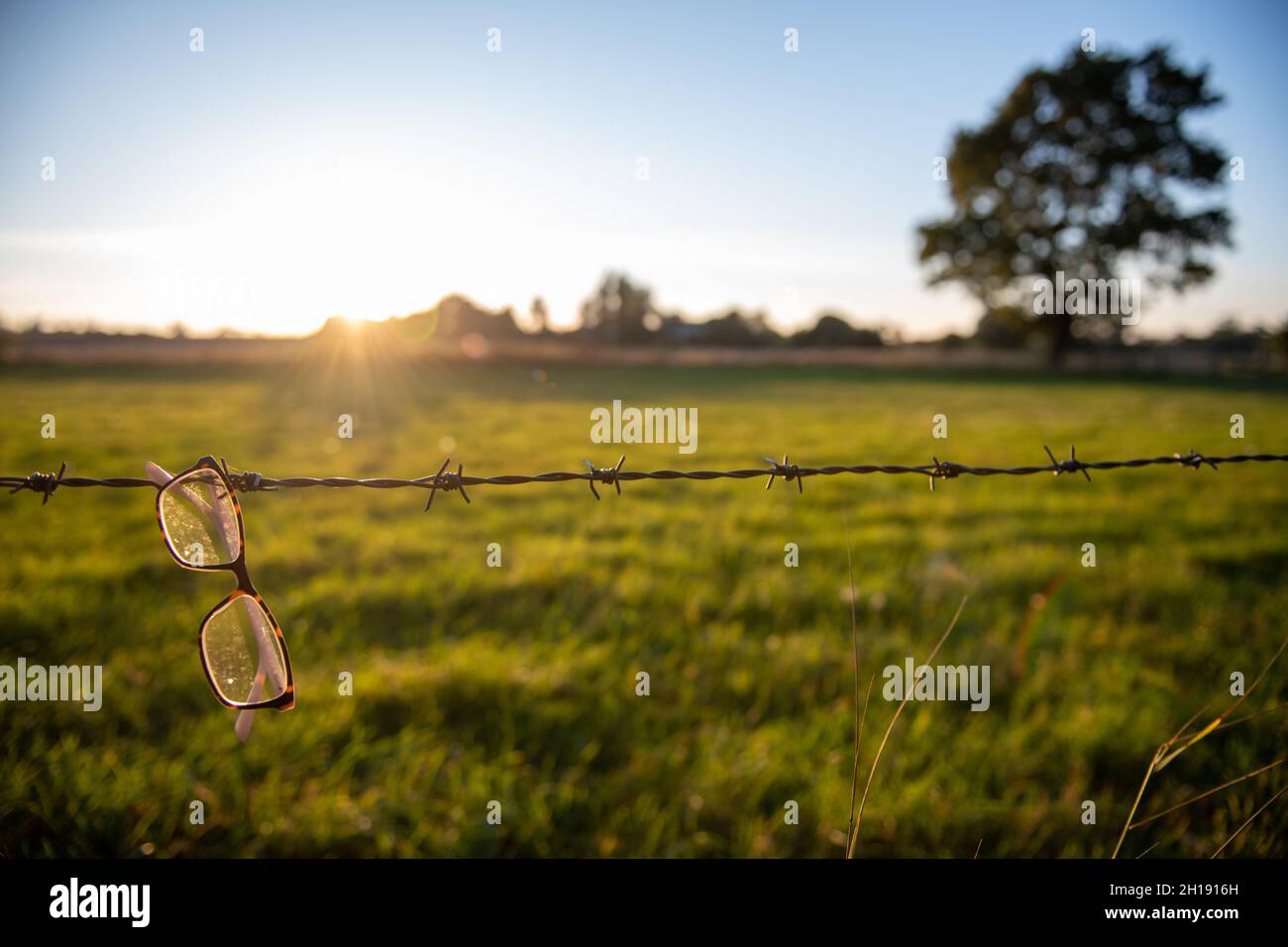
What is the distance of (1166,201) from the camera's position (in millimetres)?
37844

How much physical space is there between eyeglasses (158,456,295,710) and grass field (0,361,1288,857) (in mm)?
1315

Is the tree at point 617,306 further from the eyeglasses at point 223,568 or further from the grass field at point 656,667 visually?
the eyeglasses at point 223,568

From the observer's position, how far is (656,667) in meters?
3.61

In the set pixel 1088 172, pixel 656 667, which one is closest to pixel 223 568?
pixel 656 667

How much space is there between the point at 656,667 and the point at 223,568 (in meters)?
2.63

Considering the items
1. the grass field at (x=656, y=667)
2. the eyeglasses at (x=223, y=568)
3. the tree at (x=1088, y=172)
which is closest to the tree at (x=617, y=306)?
the tree at (x=1088, y=172)

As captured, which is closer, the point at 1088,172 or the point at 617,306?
the point at 1088,172

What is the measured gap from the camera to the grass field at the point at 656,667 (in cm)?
249

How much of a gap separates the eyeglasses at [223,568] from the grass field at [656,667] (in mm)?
1315

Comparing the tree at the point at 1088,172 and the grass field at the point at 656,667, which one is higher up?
the tree at the point at 1088,172

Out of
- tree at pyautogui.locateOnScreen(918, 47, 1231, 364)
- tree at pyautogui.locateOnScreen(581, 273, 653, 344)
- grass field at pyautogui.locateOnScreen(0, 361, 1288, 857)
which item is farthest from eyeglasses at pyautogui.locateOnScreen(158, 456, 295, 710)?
tree at pyautogui.locateOnScreen(581, 273, 653, 344)

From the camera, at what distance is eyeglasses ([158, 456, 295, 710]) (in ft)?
4.05

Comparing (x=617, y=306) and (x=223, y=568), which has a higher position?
(x=617, y=306)

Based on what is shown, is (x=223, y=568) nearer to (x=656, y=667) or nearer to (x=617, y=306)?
(x=656, y=667)
